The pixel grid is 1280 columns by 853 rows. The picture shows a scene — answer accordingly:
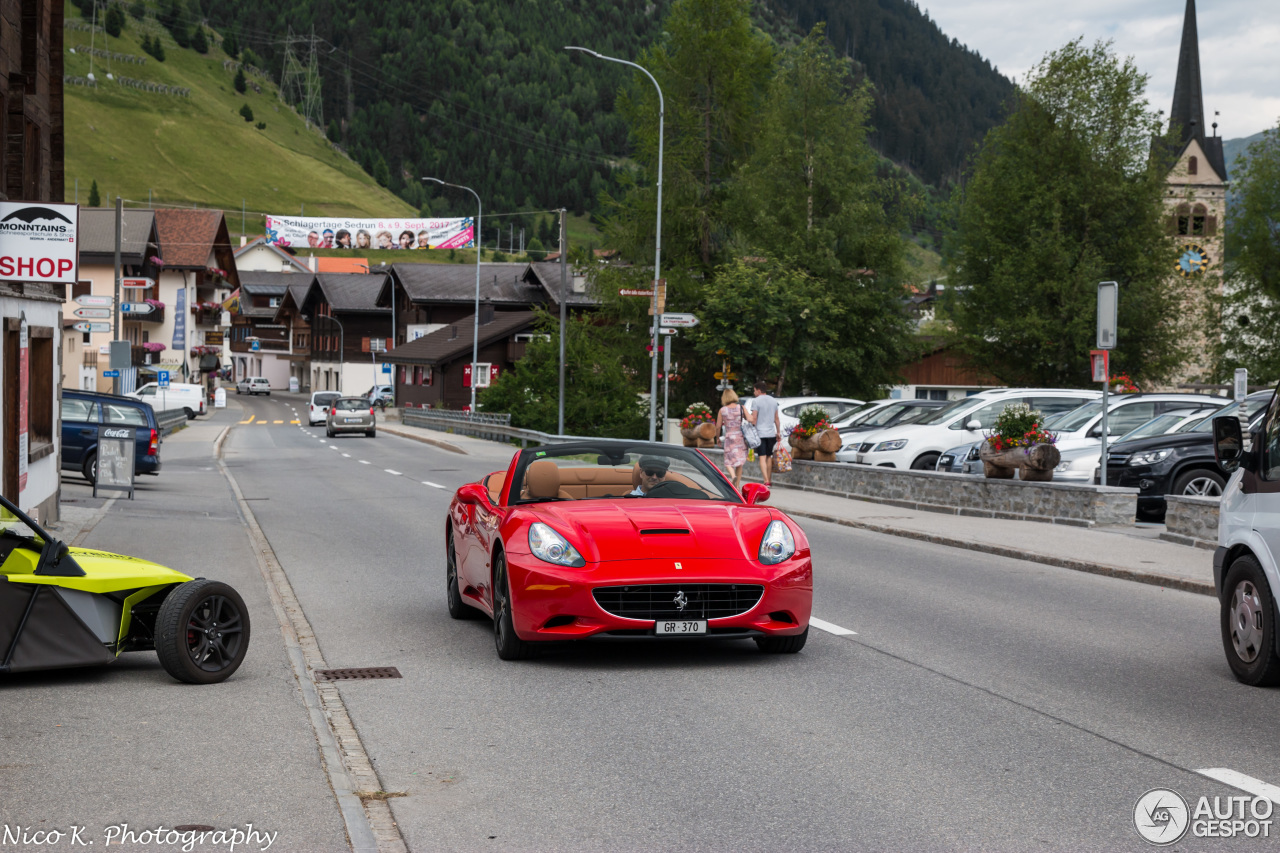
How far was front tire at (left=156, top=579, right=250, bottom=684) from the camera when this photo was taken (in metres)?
7.18

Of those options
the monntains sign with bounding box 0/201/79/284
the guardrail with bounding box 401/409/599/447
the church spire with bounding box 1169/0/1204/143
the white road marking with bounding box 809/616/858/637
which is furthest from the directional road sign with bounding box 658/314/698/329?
the church spire with bounding box 1169/0/1204/143

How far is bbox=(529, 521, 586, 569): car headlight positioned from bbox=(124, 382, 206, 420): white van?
59584 millimetres

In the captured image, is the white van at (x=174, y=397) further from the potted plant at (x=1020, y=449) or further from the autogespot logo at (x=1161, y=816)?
the autogespot logo at (x=1161, y=816)

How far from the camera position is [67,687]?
7.10m

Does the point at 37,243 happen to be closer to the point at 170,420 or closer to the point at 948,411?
the point at 948,411

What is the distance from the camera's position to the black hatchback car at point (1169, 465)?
17875 mm

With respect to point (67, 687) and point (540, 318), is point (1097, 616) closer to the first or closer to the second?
point (67, 687)

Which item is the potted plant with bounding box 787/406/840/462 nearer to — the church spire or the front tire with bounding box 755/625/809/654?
the front tire with bounding box 755/625/809/654

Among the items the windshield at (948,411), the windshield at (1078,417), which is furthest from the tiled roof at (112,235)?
the windshield at (1078,417)

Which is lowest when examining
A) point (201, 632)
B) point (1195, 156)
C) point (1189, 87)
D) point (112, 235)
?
point (201, 632)

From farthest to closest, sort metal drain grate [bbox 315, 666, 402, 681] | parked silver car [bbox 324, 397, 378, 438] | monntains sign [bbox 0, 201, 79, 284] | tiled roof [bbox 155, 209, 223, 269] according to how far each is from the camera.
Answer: tiled roof [bbox 155, 209, 223, 269] < parked silver car [bbox 324, 397, 378, 438] < monntains sign [bbox 0, 201, 79, 284] < metal drain grate [bbox 315, 666, 402, 681]

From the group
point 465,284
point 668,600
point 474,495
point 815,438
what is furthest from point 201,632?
point 465,284

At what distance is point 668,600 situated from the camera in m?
7.72

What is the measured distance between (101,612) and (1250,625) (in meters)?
6.24
